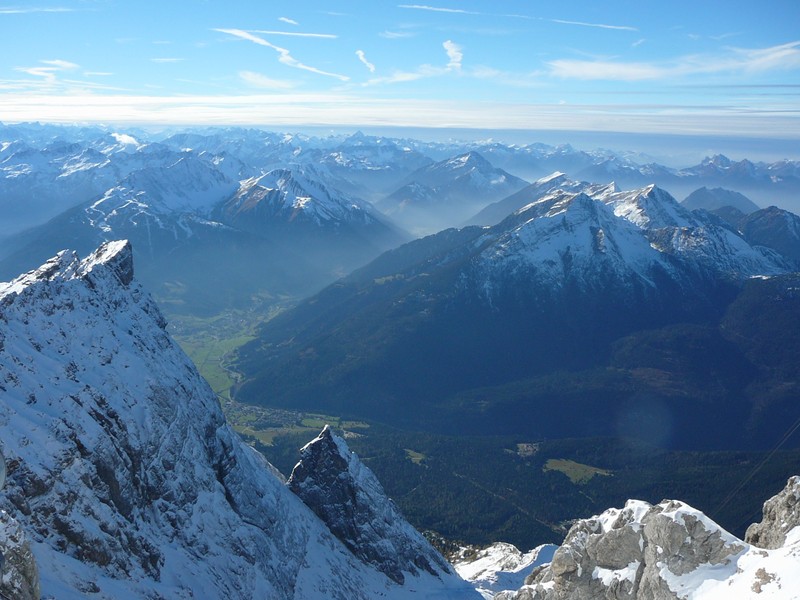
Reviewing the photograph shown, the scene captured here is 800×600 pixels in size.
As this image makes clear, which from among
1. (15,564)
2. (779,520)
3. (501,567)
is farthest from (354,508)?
(15,564)

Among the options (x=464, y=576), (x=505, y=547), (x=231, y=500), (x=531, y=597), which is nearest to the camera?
(x=531, y=597)

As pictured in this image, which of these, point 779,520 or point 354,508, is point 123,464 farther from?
point 779,520

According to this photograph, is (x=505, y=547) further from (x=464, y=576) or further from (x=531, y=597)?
(x=531, y=597)

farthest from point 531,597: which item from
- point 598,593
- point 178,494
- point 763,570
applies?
point 178,494

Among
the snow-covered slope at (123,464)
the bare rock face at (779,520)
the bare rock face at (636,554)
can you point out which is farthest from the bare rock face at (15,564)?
the bare rock face at (779,520)

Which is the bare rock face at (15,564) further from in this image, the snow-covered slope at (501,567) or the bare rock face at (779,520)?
the snow-covered slope at (501,567)
